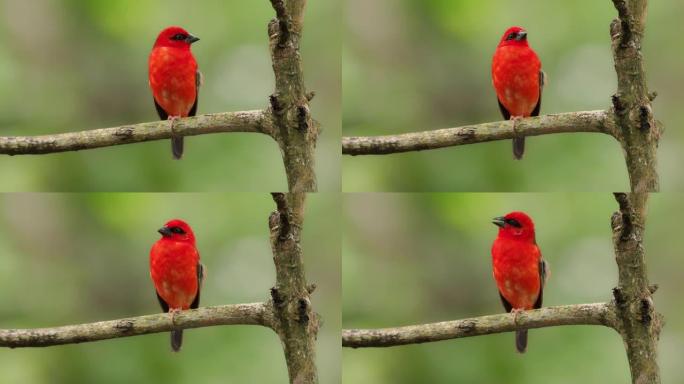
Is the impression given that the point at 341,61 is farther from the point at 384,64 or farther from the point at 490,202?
the point at 490,202

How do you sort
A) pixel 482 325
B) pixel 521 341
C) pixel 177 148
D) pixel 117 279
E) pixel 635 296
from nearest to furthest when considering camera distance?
pixel 635 296, pixel 482 325, pixel 177 148, pixel 521 341, pixel 117 279

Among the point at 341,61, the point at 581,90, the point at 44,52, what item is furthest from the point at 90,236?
the point at 581,90

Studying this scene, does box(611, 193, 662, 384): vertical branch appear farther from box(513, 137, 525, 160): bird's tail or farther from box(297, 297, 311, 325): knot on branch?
box(297, 297, 311, 325): knot on branch

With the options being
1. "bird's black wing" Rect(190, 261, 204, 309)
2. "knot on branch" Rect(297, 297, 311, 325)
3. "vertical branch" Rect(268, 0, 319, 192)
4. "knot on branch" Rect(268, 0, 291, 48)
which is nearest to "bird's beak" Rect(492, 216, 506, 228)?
"vertical branch" Rect(268, 0, 319, 192)

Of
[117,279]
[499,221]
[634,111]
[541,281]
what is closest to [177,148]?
[117,279]

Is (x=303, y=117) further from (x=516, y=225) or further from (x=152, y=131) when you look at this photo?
(x=516, y=225)
